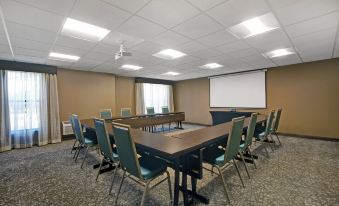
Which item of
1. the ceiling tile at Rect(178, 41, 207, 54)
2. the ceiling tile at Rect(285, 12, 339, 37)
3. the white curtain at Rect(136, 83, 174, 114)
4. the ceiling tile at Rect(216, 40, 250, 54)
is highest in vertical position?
the ceiling tile at Rect(216, 40, 250, 54)

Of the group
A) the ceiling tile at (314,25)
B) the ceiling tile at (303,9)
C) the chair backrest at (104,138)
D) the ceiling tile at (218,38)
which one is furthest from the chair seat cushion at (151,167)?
the ceiling tile at (314,25)

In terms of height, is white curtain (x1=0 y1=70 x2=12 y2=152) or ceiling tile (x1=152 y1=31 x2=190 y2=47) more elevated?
ceiling tile (x1=152 y1=31 x2=190 y2=47)

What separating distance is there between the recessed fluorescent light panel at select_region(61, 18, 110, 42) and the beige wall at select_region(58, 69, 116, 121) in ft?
10.0

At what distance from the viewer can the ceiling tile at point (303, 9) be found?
1.98 m

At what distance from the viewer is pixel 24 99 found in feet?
15.2

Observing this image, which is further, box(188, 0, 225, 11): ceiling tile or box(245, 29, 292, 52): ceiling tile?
box(245, 29, 292, 52): ceiling tile

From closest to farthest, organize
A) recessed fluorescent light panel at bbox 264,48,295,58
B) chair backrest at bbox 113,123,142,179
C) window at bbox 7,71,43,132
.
A: chair backrest at bbox 113,123,142,179 → recessed fluorescent light panel at bbox 264,48,295,58 → window at bbox 7,71,43,132

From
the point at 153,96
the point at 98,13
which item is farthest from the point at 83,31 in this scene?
the point at 153,96

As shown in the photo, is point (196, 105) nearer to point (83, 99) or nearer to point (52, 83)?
point (83, 99)

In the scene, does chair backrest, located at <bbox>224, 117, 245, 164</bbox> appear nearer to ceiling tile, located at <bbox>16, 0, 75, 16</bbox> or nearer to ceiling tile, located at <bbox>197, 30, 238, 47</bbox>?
ceiling tile, located at <bbox>197, 30, 238, 47</bbox>

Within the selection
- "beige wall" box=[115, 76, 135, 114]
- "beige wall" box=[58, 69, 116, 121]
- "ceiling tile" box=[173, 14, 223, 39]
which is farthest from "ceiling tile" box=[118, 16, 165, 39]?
"beige wall" box=[115, 76, 135, 114]

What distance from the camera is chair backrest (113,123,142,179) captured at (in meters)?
1.58

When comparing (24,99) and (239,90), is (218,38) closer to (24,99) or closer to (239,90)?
(239,90)

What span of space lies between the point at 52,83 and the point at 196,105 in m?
5.92
